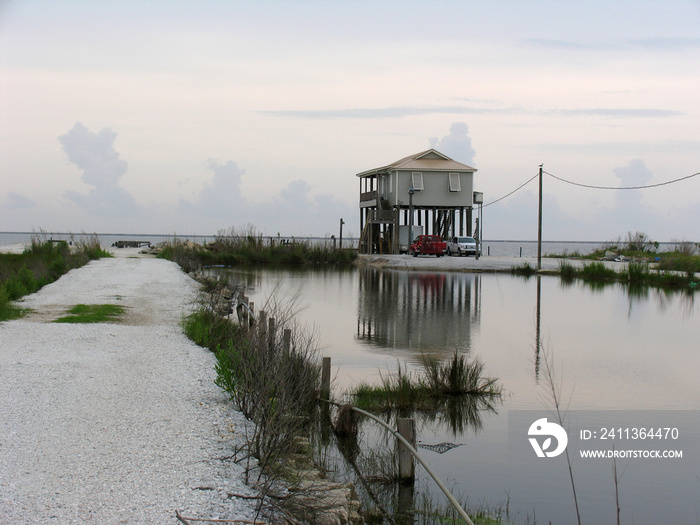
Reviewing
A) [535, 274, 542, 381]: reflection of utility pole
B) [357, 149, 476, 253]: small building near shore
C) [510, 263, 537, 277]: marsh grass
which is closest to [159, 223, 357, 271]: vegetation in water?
[357, 149, 476, 253]: small building near shore

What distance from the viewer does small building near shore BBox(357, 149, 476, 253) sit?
152ft

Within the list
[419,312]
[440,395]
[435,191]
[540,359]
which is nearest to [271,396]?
[440,395]

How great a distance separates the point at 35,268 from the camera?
2141 cm

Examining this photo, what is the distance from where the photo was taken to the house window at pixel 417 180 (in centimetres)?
4586

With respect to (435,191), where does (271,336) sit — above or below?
below

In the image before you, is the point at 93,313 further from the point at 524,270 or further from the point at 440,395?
the point at 524,270

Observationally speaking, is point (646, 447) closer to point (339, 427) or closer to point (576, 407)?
point (576, 407)

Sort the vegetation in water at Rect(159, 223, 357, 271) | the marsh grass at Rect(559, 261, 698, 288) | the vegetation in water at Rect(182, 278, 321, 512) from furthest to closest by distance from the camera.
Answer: the vegetation in water at Rect(159, 223, 357, 271) → the marsh grass at Rect(559, 261, 698, 288) → the vegetation in water at Rect(182, 278, 321, 512)

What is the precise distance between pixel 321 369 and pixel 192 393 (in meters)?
2.42

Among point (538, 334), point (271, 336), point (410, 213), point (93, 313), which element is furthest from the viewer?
point (410, 213)

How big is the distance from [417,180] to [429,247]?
4667 mm

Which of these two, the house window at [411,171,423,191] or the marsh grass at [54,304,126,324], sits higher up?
the house window at [411,171,423,191]

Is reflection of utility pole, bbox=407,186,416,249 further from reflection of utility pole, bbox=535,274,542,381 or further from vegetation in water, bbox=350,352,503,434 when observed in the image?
vegetation in water, bbox=350,352,503,434

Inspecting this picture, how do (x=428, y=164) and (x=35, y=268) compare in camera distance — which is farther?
(x=428, y=164)
